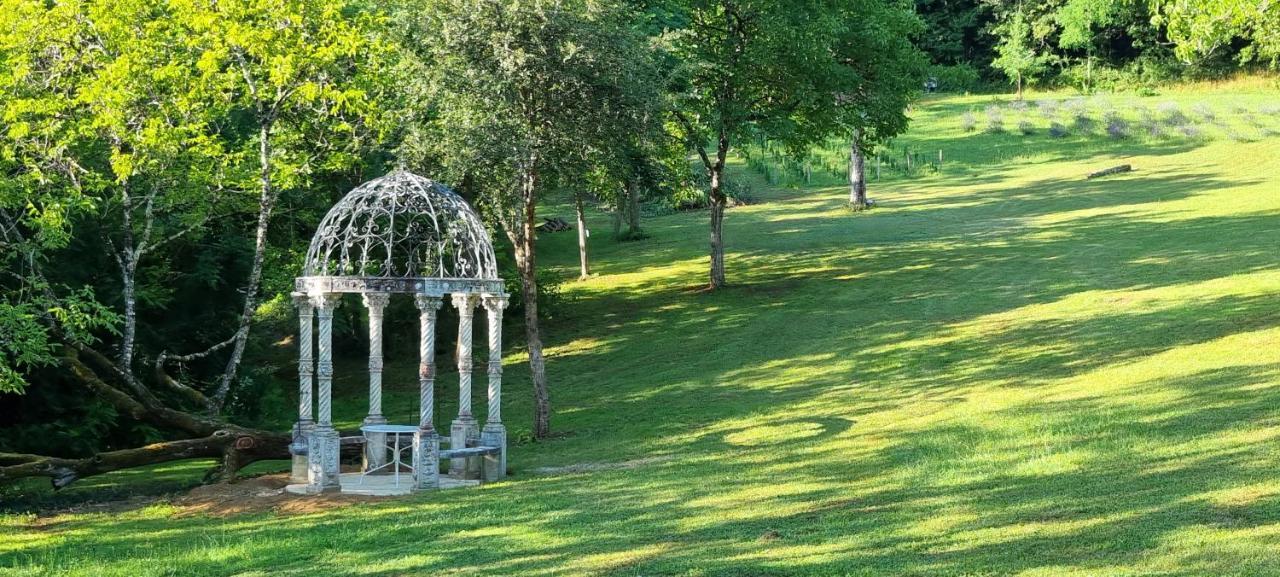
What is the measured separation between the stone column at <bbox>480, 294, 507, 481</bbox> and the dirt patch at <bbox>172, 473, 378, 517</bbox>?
7.90 feet

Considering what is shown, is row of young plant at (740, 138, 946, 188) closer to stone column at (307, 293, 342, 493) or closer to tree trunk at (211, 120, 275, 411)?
tree trunk at (211, 120, 275, 411)

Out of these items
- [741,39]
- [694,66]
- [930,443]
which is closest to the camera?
[930,443]

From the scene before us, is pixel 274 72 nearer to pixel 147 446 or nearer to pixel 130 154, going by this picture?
pixel 130 154

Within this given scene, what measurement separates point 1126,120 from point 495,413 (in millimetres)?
59329

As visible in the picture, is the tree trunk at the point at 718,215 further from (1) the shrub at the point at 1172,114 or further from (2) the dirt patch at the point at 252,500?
(1) the shrub at the point at 1172,114

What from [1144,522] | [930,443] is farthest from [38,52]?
[1144,522]

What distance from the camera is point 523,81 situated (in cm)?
2502

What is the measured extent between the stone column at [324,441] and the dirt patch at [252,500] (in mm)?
558


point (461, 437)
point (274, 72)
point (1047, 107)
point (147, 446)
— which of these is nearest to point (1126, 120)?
point (1047, 107)

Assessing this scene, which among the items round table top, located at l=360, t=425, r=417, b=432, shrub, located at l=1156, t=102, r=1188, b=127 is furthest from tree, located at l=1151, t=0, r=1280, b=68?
shrub, located at l=1156, t=102, r=1188, b=127

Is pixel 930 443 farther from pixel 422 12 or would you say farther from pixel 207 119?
pixel 207 119

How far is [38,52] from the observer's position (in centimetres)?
2591

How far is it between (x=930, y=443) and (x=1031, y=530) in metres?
7.00

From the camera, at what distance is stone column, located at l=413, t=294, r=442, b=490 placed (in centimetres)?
2148
